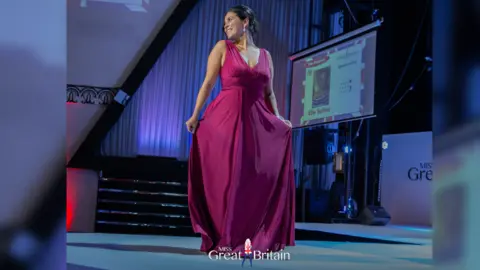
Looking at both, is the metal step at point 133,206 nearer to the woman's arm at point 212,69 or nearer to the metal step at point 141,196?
the metal step at point 141,196

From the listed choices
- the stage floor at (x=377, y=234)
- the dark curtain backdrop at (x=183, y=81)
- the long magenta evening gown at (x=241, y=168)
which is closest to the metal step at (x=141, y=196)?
the dark curtain backdrop at (x=183, y=81)

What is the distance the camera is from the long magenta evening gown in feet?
9.18

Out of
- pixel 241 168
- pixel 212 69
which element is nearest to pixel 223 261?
pixel 241 168

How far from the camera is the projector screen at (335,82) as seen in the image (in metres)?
5.38

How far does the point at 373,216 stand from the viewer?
647 cm

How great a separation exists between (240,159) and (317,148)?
3.67 meters

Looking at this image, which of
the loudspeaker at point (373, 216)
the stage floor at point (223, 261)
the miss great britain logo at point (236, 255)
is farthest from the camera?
the loudspeaker at point (373, 216)

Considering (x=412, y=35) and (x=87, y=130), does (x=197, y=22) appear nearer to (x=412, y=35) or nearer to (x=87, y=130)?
(x=87, y=130)

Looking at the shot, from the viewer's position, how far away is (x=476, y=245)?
1.37m

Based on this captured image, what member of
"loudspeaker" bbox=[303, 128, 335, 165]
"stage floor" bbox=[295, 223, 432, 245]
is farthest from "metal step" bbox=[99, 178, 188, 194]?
"loudspeaker" bbox=[303, 128, 335, 165]

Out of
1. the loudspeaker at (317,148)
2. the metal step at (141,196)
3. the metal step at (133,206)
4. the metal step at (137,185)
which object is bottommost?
the metal step at (133,206)

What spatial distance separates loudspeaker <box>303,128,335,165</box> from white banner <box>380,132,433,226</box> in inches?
87.6

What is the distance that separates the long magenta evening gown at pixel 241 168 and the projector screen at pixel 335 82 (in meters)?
2.58

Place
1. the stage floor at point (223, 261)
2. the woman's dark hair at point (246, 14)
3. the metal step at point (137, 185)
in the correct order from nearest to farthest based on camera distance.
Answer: the stage floor at point (223, 261), the woman's dark hair at point (246, 14), the metal step at point (137, 185)
